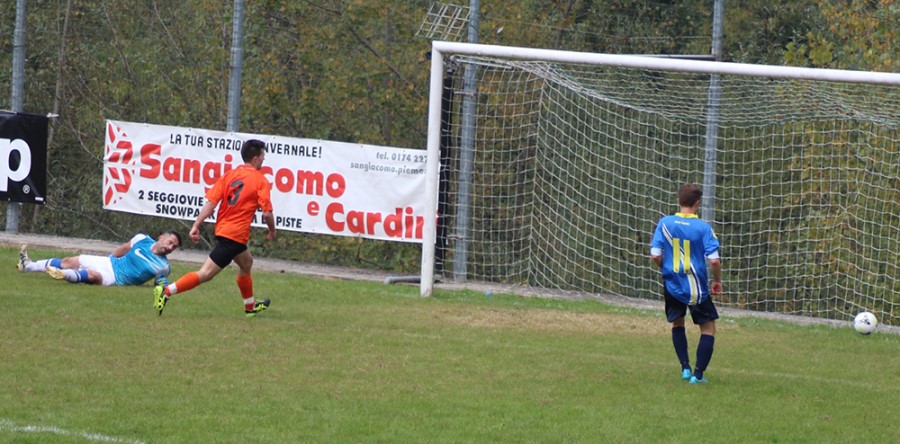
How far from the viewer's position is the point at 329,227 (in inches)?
665

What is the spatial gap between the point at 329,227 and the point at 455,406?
→ 8761 mm

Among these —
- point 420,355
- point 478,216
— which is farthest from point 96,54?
point 420,355

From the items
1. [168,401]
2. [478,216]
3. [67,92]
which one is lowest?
[168,401]

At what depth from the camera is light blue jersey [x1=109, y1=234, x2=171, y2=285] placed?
45.0ft

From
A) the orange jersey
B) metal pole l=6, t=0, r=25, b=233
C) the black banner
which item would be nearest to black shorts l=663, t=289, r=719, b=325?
the orange jersey

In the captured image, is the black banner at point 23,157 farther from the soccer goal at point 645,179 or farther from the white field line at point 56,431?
the white field line at point 56,431

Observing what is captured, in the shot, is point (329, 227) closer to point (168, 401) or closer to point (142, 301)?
point (142, 301)

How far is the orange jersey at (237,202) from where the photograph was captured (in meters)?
11.6

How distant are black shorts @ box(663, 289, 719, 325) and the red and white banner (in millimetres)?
6810

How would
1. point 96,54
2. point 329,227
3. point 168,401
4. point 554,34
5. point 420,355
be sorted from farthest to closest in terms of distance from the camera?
point 96,54 < point 554,34 < point 329,227 < point 420,355 < point 168,401

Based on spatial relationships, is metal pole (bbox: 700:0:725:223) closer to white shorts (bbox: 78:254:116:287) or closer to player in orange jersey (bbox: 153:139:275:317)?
player in orange jersey (bbox: 153:139:275:317)

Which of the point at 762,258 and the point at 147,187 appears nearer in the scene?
the point at 762,258

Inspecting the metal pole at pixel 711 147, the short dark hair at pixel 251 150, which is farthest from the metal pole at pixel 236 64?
the metal pole at pixel 711 147

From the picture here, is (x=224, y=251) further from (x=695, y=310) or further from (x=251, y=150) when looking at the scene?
(x=695, y=310)
